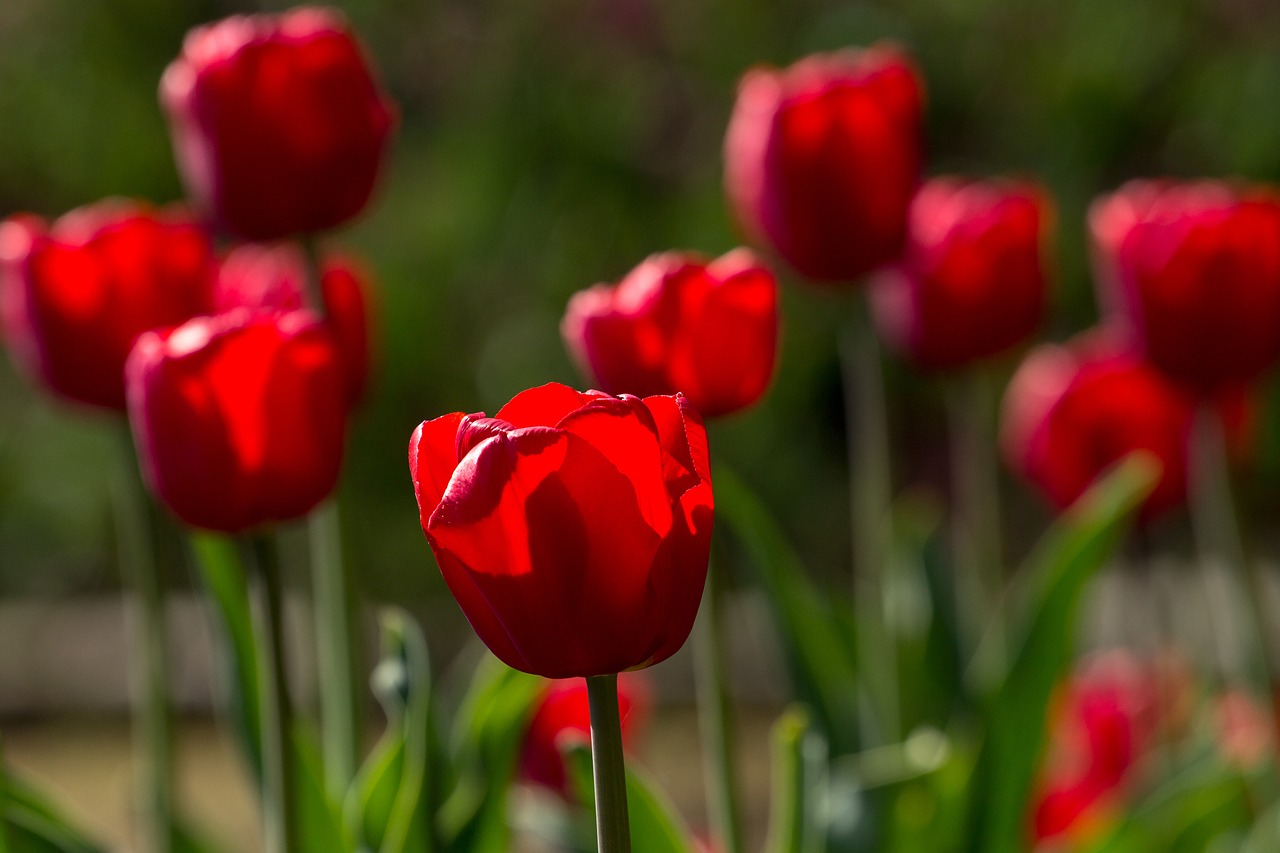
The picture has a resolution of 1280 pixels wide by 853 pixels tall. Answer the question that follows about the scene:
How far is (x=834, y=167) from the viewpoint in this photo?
0.83 metres

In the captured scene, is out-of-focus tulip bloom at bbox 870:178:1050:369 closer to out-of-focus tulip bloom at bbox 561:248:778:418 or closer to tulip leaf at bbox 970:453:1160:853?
tulip leaf at bbox 970:453:1160:853

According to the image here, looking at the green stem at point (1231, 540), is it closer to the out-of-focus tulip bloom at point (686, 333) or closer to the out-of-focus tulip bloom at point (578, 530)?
the out-of-focus tulip bloom at point (686, 333)

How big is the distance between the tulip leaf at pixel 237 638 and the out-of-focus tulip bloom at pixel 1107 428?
1.80ft

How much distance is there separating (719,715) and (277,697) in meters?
0.17

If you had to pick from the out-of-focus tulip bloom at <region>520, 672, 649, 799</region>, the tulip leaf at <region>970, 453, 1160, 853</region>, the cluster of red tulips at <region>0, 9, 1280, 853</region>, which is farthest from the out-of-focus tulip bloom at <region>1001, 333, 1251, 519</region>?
the out-of-focus tulip bloom at <region>520, 672, 649, 799</region>

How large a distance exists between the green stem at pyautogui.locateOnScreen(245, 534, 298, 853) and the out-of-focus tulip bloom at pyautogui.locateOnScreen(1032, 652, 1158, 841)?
0.50 m

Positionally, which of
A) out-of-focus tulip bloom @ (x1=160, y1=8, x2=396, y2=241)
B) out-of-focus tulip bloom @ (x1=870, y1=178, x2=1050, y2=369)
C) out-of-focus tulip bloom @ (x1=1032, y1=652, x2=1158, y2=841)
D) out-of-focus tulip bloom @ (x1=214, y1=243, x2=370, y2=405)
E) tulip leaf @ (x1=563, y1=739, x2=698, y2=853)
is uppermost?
out-of-focus tulip bloom @ (x1=160, y1=8, x2=396, y2=241)

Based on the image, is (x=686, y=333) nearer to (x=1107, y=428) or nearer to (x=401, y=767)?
(x=401, y=767)

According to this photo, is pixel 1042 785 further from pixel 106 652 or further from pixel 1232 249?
pixel 106 652

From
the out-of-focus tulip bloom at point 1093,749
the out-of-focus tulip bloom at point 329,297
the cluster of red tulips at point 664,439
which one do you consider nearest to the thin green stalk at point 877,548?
the cluster of red tulips at point 664,439

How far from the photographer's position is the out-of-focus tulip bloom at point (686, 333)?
2.10ft

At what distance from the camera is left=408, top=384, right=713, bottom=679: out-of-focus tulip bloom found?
413mm

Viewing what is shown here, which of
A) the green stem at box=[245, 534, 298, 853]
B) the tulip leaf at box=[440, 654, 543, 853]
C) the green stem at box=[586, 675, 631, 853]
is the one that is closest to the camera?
the green stem at box=[586, 675, 631, 853]

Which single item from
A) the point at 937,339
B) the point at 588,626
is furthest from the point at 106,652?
the point at 588,626
